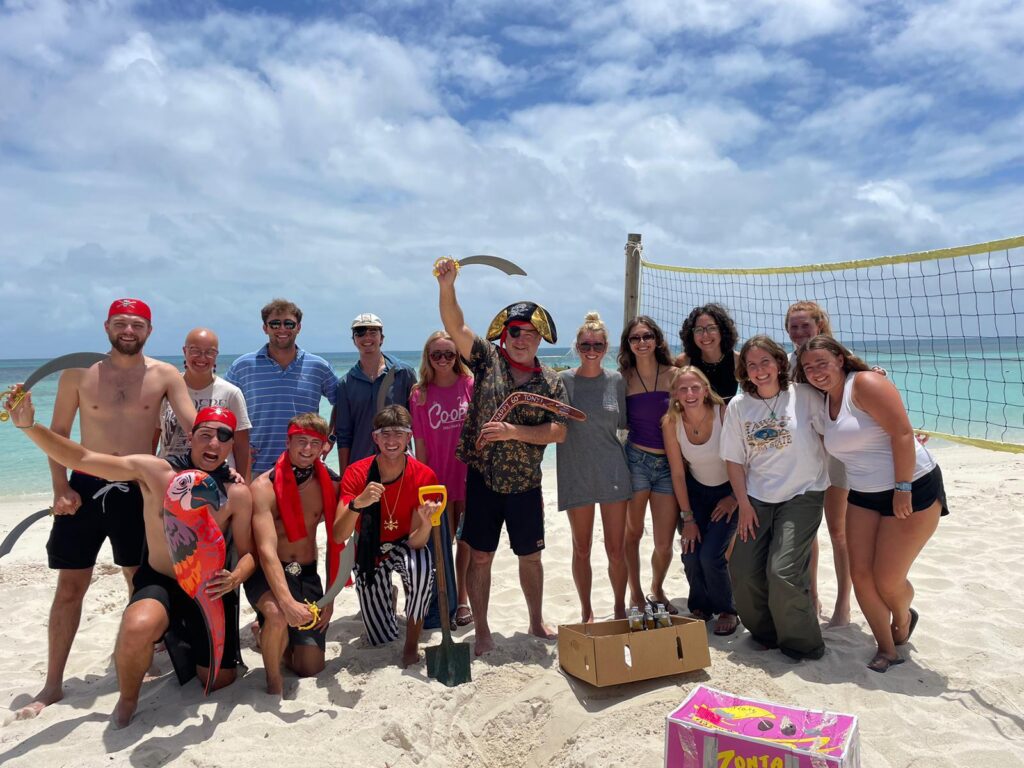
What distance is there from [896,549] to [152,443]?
3645mm

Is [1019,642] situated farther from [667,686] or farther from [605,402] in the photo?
[605,402]

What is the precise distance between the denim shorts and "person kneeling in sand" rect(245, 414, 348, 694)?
1.65 metres

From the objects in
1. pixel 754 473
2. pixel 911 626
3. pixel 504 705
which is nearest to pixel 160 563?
pixel 504 705

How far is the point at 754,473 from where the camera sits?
3.63 meters

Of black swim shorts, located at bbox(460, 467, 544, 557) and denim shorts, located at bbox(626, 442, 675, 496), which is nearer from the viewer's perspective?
black swim shorts, located at bbox(460, 467, 544, 557)

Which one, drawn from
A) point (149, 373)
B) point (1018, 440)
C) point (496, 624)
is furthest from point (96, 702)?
point (1018, 440)

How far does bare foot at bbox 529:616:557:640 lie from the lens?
3.93m

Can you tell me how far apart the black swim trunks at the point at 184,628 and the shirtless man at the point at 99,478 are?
33 cm

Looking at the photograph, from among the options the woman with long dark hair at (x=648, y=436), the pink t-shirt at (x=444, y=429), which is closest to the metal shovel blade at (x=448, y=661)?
the pink t-shirt at (x=444, y=429)

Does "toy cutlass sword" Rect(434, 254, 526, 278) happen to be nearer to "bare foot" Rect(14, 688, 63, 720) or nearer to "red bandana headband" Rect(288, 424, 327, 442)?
"red bandana headband" Rect(288, 424, 327, 442)

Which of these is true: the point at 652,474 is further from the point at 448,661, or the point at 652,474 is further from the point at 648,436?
the point at 448,661

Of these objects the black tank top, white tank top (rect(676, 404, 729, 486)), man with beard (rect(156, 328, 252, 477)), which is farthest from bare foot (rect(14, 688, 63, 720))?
the black tank top

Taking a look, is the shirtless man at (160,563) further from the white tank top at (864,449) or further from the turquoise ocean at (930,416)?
the white tank top at (864,449)

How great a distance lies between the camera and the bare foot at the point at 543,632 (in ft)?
12.9
